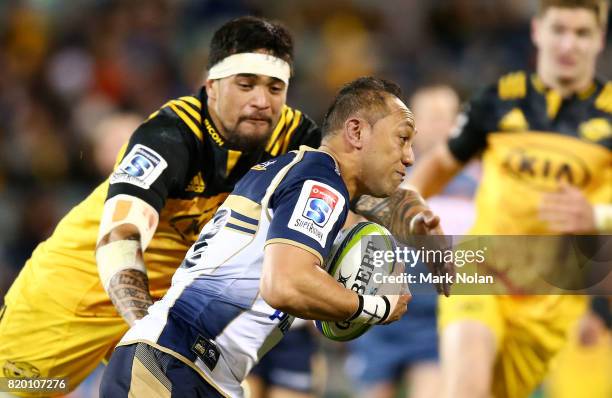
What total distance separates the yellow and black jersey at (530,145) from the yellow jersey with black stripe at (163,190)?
68.2 inches

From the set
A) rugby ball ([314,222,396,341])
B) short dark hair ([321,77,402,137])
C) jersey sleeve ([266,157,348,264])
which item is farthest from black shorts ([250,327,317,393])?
jersey sleeve ([266,157,348,264])

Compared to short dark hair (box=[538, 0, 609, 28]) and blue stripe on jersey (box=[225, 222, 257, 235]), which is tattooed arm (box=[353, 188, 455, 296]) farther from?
short dark hair (box=[538, 0, 609, 28])

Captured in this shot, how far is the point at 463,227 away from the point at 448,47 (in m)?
5.75

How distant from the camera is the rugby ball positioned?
368 centimetres

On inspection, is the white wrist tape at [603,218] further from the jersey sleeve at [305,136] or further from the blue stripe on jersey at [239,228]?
the blue stripe on jersey at [239,228]

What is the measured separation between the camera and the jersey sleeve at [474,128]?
20.5 ft

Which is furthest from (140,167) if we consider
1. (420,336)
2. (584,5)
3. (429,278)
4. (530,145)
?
(420,336)

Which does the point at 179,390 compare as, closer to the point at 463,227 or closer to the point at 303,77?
the point at 463,227

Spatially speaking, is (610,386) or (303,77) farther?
(303,77)

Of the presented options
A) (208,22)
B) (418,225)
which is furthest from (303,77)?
(418,225)

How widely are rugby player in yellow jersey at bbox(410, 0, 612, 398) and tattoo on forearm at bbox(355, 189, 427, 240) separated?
1.46 m

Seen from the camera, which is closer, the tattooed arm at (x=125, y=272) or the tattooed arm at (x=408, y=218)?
the tattooed arm at (x=125, y=272)

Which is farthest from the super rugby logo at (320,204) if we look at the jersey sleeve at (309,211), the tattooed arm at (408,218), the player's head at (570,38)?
the player's head at (570,38)

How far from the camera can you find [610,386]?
27.9 feet
